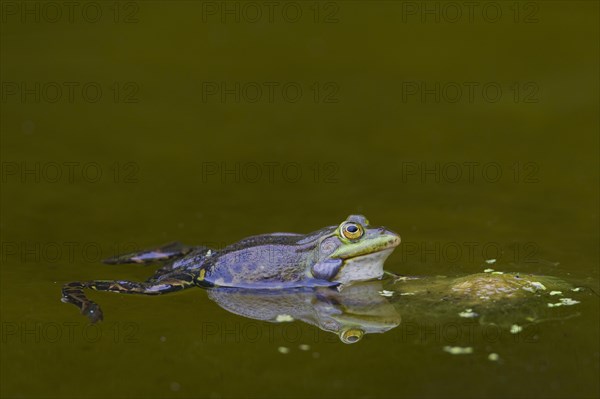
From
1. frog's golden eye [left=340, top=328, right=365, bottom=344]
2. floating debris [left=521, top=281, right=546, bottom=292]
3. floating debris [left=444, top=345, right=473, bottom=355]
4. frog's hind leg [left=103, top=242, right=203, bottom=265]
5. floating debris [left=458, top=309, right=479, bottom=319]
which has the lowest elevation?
floating debris [left=444, top=345, right=473, bottom=355]

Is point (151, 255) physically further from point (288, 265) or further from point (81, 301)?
point (288, 265)

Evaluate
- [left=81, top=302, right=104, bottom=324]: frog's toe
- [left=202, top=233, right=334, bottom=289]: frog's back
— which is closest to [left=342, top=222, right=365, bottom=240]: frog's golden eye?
[left=202, top=233, right=334, bottom=289]: frog's back

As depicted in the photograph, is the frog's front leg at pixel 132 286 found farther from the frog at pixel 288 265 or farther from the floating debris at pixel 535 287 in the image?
the floating debris at pixel 535 287

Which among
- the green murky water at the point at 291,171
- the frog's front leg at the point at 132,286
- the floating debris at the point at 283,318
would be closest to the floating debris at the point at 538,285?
the green murky water at the point at 291,171

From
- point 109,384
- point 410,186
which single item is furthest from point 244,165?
point 109,384

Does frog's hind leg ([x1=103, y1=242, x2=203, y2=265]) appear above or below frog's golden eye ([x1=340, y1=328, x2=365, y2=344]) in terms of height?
above

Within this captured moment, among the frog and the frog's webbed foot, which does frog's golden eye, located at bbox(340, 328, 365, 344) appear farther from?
the frog's webbed foot
